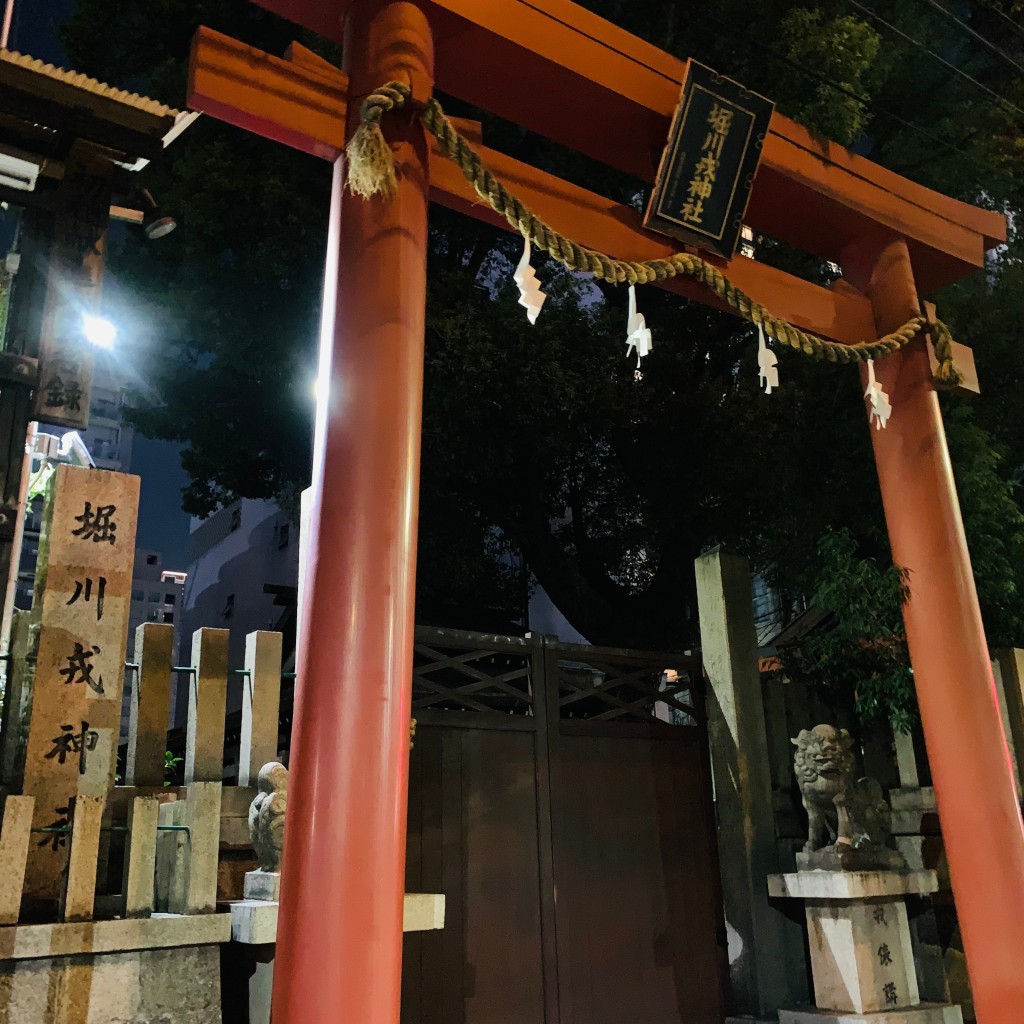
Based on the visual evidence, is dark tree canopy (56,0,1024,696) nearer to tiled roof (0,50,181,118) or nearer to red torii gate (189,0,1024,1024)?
red torii gate (189,0,1024,1024)

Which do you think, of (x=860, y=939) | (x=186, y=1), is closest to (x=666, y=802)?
(x=860, y=939)

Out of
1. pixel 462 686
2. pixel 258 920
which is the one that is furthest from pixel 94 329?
pixel 258 920

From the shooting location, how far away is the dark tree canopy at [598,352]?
37.8ft

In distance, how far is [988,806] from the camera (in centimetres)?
529

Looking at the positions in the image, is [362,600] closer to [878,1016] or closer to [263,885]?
[263,885]

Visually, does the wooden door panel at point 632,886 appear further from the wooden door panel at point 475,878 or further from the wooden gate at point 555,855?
the wooden door panel at point 475,878

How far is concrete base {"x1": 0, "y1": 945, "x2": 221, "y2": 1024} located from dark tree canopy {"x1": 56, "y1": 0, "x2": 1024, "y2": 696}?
8.38 metres

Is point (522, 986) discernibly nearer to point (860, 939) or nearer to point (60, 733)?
point (860, 939)

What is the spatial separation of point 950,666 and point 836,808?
1.63m

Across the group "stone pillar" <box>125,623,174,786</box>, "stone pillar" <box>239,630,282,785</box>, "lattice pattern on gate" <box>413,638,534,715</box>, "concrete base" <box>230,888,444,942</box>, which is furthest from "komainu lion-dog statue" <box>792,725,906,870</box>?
"stone pillar" <box>125,623,174,786</box>

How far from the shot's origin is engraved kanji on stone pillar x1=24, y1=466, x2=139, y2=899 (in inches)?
177

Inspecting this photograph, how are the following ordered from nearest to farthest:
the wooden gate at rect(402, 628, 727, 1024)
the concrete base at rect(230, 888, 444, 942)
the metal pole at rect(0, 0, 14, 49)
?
the concrete base at rect(230, 888, 444, 942)
the wooden gate at rect(402, 628, 727, 1024)
the metal pole at rect(0, 0, 14, 49)

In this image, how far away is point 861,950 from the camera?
6.18m

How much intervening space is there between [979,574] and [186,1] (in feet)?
41.8
